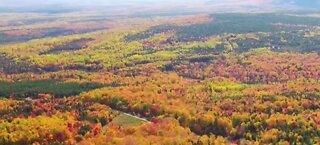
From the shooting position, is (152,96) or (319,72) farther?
(319,72)

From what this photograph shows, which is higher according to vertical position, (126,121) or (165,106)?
(165,106)

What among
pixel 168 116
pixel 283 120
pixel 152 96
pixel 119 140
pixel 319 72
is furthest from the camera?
pixel 319 72

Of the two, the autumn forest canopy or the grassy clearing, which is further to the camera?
the grassy clearing

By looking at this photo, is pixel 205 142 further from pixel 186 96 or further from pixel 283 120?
pixel 186 96

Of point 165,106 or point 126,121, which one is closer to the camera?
point 126,121

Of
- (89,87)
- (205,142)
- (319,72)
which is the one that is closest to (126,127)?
(205,142)

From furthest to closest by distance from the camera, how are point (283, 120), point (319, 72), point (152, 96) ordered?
point (319, 72) → point (152, 96) → point (283, 120)

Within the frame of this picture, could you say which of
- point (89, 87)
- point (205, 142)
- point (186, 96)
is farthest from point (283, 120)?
point (89, 87)

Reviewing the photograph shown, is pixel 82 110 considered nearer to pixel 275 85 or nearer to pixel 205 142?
pixel 205 142

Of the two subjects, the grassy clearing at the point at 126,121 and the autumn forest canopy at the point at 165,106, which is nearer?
the autumn forest canopy at the point at 165,106
